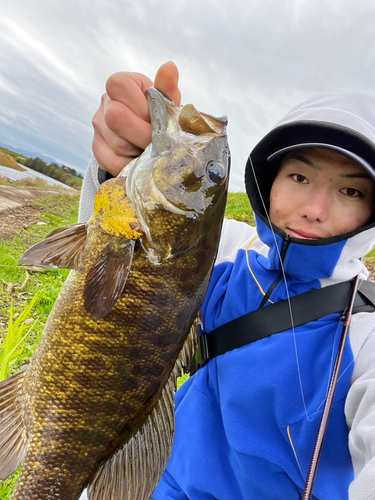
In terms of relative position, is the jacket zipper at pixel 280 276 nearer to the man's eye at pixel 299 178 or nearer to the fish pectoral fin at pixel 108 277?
the man's eye at pixel 299 178

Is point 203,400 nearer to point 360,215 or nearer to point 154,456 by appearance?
point 154,456

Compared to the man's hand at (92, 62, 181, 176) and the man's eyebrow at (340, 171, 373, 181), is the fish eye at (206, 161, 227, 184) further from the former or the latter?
the man's eyebrow at (340, 171, 373, 181)

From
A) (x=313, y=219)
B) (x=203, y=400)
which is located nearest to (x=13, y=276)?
(x=203, y=400)

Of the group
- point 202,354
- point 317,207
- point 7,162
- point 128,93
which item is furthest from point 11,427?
point 7,162

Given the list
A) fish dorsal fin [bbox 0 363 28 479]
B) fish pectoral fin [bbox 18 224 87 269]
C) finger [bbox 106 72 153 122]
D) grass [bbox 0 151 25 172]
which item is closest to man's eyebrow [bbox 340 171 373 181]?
finger [bbox 106 72 153 122]

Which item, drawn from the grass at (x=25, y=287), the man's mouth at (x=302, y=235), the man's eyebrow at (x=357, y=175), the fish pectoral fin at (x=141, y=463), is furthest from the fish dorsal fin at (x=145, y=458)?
the grass at (x=25, y=287)

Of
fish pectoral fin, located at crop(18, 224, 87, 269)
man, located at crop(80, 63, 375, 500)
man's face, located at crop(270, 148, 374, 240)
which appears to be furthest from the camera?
man's face, located at crop(270, 148, 374, 240)
